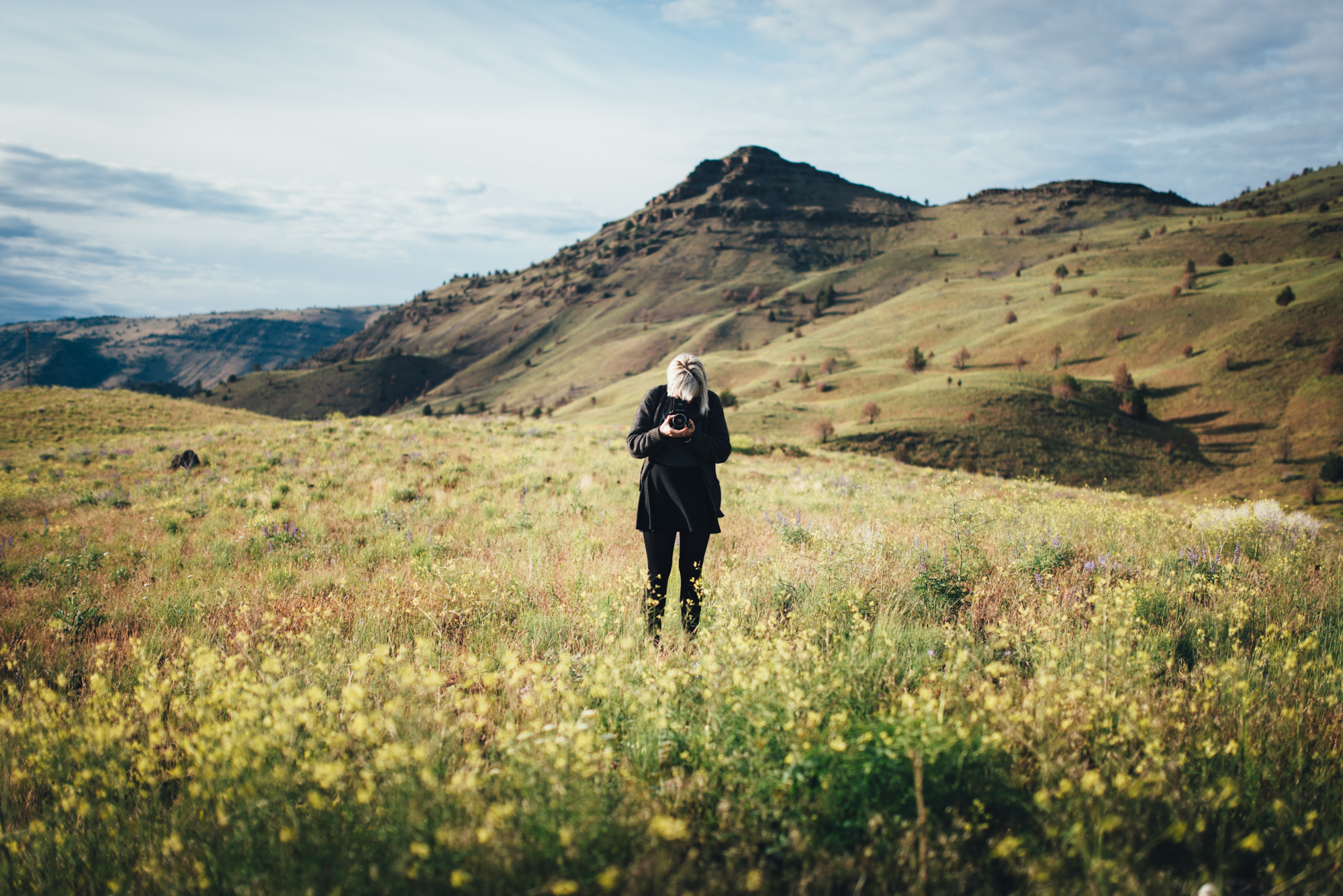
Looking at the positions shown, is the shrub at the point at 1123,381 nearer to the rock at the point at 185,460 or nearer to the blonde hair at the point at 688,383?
the blonde hair at the point at 688,383

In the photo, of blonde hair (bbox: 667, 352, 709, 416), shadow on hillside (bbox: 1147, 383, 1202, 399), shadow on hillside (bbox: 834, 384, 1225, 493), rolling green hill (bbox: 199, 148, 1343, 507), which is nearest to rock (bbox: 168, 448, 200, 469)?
blonde hair (bbox: 667, 352, 709, 416)

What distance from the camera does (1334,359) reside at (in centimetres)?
4231

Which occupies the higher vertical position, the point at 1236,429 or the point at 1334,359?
the point at 1334,359

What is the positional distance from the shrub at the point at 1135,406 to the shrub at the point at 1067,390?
A: 3691 millimetres

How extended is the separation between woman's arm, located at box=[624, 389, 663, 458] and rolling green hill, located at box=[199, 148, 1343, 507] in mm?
26545

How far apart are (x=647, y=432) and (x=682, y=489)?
625 millimetres

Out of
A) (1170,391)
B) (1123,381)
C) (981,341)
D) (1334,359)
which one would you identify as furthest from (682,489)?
(981,341)

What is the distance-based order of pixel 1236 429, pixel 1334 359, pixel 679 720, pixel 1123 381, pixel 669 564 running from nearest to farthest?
pixel 679 720, pixel 669 564, pixel 1334 359, pixel 1236 429, pixel 1123 381

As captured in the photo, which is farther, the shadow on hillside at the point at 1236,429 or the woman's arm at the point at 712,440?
the shadow on hillside at the point at 1236,429

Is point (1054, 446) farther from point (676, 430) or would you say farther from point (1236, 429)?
point (676, 430)

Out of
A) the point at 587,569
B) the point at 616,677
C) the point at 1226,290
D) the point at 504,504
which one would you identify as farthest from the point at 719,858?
the point at 1226,290

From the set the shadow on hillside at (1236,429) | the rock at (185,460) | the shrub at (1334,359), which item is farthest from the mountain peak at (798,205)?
the rock at (185,460)

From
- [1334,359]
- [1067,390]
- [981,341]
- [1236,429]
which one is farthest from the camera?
[981,341]

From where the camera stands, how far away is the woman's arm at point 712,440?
187 inches
